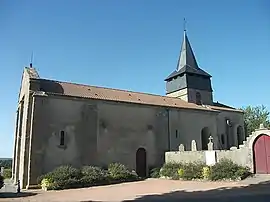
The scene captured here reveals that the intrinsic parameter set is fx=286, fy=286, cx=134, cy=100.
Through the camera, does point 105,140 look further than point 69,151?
Yes

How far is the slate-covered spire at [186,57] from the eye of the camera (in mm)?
37469

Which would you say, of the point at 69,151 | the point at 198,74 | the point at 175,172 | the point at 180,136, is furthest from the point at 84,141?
the point at 198,74

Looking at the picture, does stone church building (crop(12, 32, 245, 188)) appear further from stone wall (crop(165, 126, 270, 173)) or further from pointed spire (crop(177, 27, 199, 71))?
stone wall (crop(165, 126, 270, 173))

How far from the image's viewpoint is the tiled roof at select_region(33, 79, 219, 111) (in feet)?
82.6

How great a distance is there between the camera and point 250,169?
19.6m

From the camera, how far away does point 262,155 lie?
64.3ft

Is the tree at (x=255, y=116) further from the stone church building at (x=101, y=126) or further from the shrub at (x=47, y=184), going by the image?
the shrub at (x=47, y=184)

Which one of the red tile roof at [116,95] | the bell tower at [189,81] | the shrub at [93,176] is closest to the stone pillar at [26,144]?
the red tile roof at [116,95]

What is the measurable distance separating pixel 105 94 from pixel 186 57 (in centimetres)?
1490

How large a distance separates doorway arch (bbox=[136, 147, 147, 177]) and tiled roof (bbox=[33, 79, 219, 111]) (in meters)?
4.74

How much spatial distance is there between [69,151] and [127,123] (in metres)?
6.04

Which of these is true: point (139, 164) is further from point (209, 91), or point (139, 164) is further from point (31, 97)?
point (209, 91)

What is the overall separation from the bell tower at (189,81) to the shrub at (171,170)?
11.6 metres

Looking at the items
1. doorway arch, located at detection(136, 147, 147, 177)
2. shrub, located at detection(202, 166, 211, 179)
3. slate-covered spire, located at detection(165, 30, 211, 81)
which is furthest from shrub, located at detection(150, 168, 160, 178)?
slate-covered spire, located at detection(165, 30, 211, 81)
